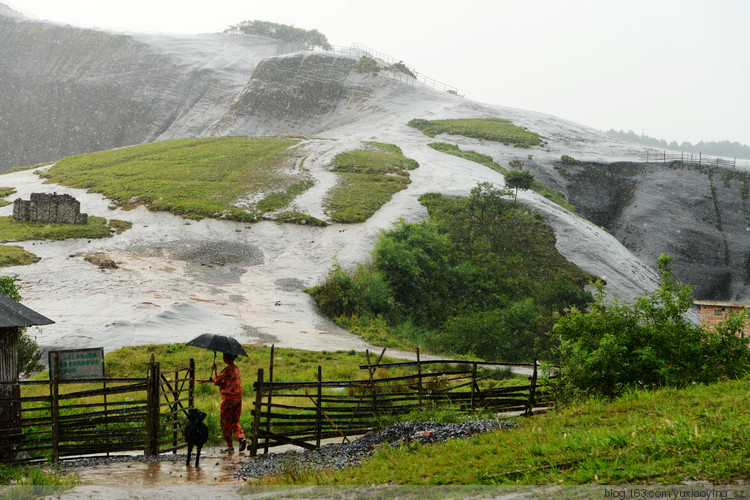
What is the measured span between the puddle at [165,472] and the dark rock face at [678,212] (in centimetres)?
4617

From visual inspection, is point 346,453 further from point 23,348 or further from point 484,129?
point 484,129

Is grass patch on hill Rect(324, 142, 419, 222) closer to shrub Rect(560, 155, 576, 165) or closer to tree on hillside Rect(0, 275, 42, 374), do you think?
shrub Rect(560, 155, 576, 165)

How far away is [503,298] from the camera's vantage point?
3450 cm

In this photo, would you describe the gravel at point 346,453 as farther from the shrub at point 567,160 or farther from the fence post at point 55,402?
the shrub at point 567,160

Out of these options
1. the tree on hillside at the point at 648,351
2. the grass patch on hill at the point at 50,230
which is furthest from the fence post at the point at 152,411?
the grass patch on hill at the point at 50,230

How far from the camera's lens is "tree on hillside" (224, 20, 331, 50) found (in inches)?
5143

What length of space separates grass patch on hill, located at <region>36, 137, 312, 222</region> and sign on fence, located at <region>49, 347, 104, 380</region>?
32.4m

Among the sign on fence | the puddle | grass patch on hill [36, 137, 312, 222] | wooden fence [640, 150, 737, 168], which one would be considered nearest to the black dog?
the puddle

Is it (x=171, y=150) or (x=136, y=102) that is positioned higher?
(x=136, y=102)

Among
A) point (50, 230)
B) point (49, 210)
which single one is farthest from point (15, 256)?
point (49, 210)

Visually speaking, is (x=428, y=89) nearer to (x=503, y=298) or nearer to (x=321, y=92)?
(x=321, y=92)

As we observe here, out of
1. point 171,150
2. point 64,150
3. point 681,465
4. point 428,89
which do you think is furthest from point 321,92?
point 681,465

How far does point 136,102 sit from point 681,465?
105 m

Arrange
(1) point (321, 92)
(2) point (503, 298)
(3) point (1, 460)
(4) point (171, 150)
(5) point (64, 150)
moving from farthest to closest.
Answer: (5) point (64, 150) → (1) point (321, 92) → (4) point (171, 150) → (2) point (503, 298) → (3) point (1, 460)
